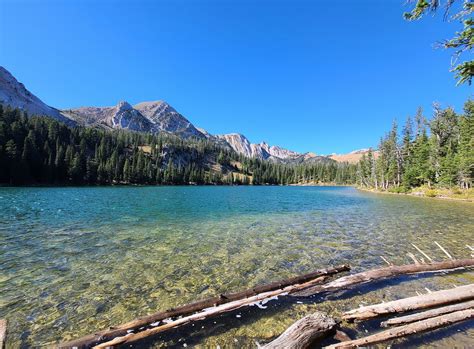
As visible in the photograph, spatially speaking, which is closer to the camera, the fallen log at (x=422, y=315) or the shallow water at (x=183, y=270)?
the fallen log at (x=422, y=315)

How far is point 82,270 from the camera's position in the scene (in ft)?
33.9

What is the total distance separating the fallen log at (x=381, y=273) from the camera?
792 centimetres

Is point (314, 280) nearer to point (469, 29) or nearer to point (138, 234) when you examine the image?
point (469, 29)

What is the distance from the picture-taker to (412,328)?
554cm

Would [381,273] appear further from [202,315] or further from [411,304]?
[202,315]

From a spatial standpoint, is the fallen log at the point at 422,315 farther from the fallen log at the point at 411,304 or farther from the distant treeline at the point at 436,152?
the distant treeline at the point at 436,152

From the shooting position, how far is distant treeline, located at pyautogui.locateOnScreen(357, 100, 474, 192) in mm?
52906

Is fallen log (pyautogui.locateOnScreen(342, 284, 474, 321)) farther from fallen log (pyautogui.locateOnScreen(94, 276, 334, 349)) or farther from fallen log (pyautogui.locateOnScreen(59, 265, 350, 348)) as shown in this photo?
fallen log (pyautogui.locateOnScreen(59, 265, 350, 348))

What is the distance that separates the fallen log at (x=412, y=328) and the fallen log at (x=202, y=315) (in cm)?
247

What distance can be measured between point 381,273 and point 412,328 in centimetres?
346

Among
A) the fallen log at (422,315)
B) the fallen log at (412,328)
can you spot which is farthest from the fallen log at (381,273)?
the fallen log at (412,328)

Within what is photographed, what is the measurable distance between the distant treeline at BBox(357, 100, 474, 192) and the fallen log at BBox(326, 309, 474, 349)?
59.7m

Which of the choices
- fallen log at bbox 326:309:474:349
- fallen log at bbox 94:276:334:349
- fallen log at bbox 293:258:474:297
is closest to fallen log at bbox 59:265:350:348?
fallen log at bbox 94:276:334:349

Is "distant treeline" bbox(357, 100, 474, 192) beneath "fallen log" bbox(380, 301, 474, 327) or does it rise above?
above
